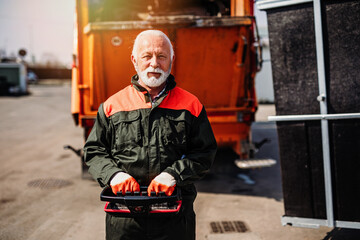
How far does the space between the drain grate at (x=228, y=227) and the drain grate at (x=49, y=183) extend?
2.60 meters

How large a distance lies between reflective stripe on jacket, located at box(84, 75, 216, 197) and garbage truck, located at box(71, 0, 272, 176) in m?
2.24

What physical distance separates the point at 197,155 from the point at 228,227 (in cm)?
195

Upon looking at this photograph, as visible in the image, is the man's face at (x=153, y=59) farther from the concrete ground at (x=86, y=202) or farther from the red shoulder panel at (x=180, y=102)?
the concrete ground at (x=86, y=202)

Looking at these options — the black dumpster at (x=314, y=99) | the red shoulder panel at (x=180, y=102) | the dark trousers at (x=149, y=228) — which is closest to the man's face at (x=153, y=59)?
the red shoulder panel at (x=180, y=102)

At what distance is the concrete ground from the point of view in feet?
11.0

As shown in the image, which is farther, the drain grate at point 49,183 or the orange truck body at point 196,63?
the drain grate at point 49,183

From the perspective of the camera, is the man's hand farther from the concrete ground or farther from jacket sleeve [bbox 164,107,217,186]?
the concrete ground

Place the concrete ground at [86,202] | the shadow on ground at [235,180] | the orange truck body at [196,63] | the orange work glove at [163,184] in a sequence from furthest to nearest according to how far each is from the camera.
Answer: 1. the shadow on ground at [235,180]
2. the orange truck body at [196,63]
3. the concrete ground at [86,202]
4. the orange work glove at [163,184]

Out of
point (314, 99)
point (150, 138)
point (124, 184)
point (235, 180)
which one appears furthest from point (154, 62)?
point (235, 180)

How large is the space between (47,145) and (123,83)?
14.9ft

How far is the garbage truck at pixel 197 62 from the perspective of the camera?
4.03 meters

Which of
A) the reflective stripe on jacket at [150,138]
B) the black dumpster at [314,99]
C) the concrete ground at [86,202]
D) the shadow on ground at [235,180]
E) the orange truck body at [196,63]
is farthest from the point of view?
the shadow on ground at [235,180]

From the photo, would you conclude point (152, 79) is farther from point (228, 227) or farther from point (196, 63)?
point (196, 63)

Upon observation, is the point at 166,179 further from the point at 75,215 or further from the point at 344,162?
the point at 75,215
